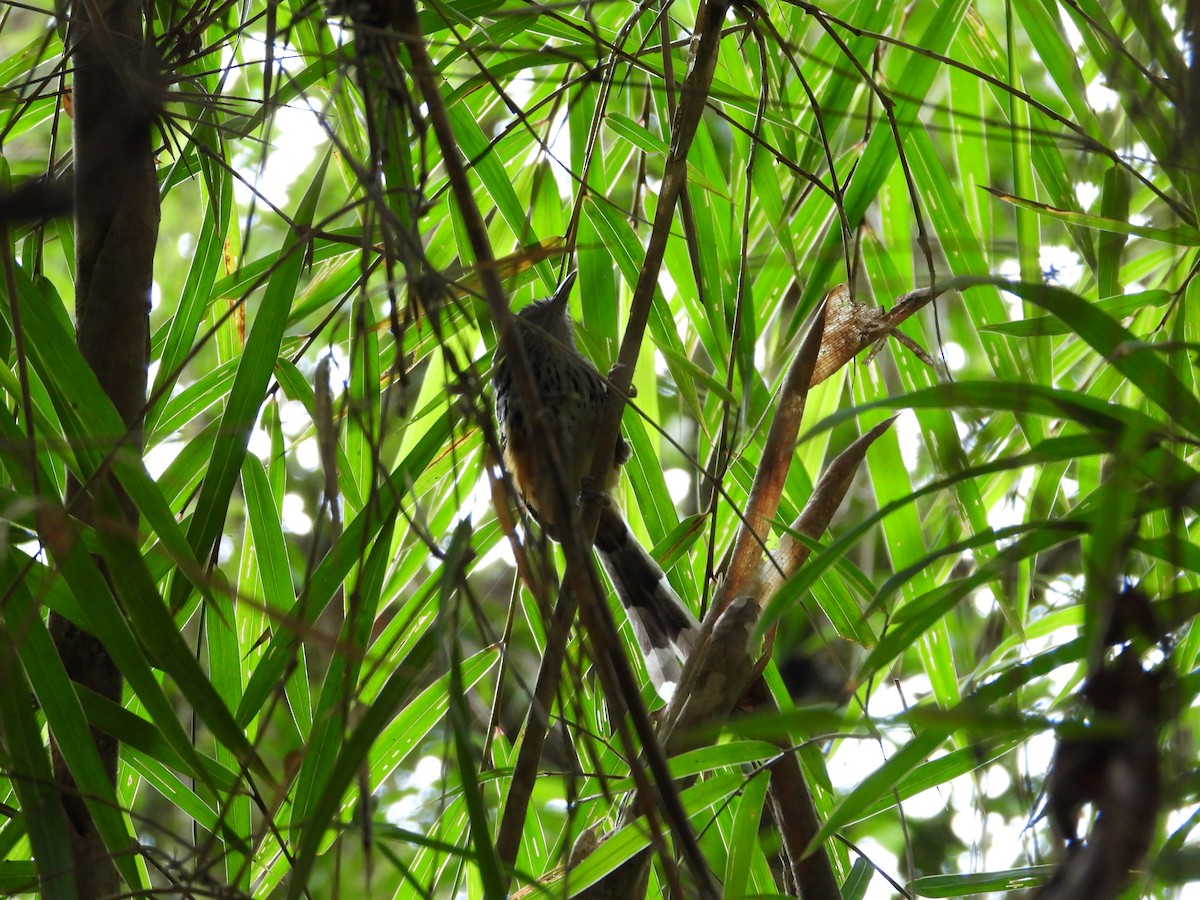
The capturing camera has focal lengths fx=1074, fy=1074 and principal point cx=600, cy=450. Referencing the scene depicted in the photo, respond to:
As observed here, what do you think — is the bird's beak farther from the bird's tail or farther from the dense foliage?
the bird's tail

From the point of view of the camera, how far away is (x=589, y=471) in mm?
1527

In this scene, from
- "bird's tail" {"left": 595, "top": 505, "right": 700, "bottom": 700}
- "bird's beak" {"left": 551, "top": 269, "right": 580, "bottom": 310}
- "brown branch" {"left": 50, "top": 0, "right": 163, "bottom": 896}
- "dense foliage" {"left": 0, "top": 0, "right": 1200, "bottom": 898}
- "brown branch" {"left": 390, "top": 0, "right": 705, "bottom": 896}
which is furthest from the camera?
"bird's tail" {"left": 595, "top": 505, "right": 700, "bottom": 700}

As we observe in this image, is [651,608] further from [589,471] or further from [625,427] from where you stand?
[589,471]

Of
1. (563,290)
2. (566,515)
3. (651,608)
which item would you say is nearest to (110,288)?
(563,290)

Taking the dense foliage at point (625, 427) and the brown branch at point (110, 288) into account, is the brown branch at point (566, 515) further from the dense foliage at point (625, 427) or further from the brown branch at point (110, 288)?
the brown branch at point (110, 288)

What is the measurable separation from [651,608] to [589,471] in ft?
2.18

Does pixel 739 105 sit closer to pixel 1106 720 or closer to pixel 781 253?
pixel 781 253

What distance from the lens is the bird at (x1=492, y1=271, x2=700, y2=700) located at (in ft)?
5.87

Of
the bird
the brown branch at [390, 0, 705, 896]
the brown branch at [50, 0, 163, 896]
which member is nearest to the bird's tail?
the bird

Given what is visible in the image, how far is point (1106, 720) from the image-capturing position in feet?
2.31

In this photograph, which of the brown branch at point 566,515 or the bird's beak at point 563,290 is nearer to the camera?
the brown branch at point 566,515

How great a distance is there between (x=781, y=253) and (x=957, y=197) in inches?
12.1

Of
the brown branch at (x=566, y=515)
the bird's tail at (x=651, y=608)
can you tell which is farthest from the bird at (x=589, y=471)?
the brown branch at (x=566, y=515)

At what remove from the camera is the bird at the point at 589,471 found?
179cm
